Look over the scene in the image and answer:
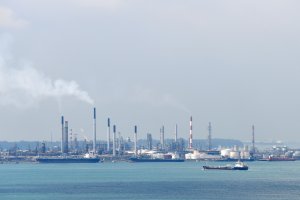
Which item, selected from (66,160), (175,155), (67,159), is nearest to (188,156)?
(175,155)

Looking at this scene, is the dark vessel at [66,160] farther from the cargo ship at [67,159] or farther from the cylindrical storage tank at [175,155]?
the cylindrical storage tank at [175,155]

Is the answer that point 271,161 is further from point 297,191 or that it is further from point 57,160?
point 297,191

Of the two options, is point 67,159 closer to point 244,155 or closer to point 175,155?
point 175,155

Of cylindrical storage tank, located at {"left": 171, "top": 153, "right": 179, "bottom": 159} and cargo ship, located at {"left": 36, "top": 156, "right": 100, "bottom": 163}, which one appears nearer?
cargo ship, located at {"left": 36, "top": 156, "right": 100, "bottom": 163}

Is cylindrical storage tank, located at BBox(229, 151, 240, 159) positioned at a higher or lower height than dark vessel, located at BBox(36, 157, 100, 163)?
higher

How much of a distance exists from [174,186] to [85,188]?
7.72 meters

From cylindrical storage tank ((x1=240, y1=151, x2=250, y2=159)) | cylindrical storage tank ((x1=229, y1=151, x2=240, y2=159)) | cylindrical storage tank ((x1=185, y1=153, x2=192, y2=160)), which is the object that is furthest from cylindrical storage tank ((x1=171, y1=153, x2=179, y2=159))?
cylindrical storage tank ((x1=240, y1=151, x2=250, y2=159))

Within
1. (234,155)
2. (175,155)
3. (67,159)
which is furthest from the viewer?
(234,155)

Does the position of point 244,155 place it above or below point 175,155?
below

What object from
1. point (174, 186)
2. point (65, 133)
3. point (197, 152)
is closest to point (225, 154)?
point (197, 152)

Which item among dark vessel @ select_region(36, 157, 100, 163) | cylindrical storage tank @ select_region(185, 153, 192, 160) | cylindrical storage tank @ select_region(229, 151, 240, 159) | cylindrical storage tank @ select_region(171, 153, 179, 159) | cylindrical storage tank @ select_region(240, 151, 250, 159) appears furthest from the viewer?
cylindrical storage tank @ select_region(240, 151, 250, 159)

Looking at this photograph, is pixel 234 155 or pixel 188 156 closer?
pixel 188 156

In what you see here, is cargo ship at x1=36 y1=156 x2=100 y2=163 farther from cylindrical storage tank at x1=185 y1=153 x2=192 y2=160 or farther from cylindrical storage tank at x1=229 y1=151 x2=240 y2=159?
cylindrical storage tank at x1=229 y1=151 x2=240 y2=159

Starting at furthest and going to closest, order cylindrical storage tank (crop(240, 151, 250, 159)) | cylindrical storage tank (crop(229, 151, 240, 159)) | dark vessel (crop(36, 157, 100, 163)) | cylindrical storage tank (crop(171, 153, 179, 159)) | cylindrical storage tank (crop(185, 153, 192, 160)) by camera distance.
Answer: cylindrical storage tank (crop(240, 151, 250, 159)) → cylindrical storage tank (crop(185, 153, 192, 160)) → cylindrical storage tank (crop(229, 151, 240, 159)) → cylindrical storage tank (crop(171, 153, 179, 159)) → dark vessel (crop(36, 157, 100, 163))
